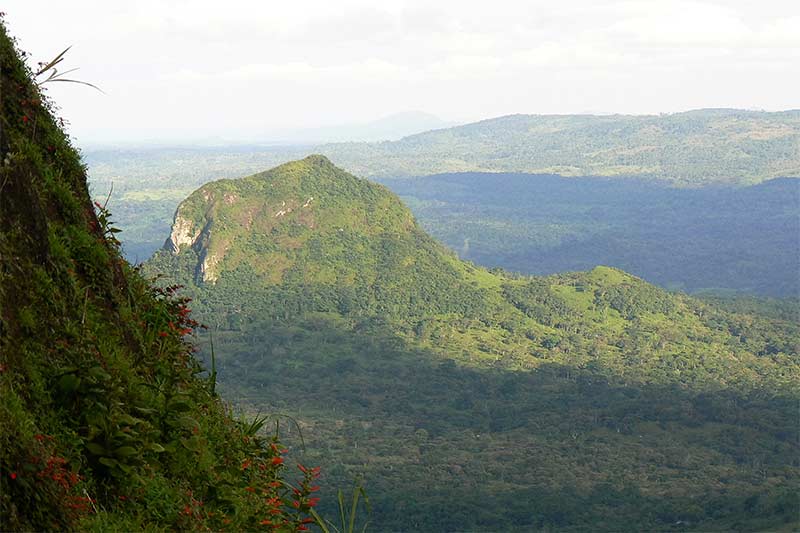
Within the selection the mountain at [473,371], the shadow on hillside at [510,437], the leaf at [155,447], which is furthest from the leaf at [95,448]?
the shadow on hillside at [510,437]

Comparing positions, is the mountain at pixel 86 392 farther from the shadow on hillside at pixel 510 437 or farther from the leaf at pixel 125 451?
the shadow on hillside at pixel 510 437

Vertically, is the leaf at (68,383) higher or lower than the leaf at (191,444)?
higher

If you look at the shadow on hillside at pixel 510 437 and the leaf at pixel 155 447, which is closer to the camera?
the leaf at pixel 155 447

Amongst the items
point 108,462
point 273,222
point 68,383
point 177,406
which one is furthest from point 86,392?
point 273,222

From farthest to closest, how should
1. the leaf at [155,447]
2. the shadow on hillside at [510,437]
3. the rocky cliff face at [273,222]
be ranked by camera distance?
the rocky cliff face at [273,222]
the shadow on hillside at [510,437]
the leaf at [155,447]

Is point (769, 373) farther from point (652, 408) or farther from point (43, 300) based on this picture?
point (43, 300)

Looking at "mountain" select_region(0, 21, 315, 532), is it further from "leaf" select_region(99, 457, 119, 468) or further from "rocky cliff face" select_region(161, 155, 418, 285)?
"rocky cliff face" select_region(161, 155, 418, 285)

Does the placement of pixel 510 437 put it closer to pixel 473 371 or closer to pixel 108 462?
pixel 473 371

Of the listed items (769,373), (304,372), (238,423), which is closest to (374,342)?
(304,372)
